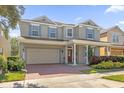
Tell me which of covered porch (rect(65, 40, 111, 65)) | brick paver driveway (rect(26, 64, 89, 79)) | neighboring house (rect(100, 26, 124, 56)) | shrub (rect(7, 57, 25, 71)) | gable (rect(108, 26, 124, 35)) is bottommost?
brick paver driveway (rect(26, 64, 89, 79))

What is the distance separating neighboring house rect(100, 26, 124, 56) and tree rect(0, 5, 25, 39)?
18015 mm

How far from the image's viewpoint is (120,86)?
31.6 ft

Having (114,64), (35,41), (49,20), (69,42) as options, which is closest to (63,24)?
(49,20)

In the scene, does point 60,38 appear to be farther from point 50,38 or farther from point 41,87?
point 41,87

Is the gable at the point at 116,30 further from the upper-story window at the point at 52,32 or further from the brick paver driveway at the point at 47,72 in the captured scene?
the brick paver driveway at the point at 47,72

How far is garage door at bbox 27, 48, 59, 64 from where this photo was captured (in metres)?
21.8

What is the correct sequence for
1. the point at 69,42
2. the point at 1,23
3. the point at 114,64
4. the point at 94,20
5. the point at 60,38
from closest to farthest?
1. the point at 1,23
2. the point at 114,64
3. the point at 69,42
4. the point at 60,38
5. the point at 94,20

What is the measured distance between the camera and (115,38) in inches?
1201

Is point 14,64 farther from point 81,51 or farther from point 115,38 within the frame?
point 115,38

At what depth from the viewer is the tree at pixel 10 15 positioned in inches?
519

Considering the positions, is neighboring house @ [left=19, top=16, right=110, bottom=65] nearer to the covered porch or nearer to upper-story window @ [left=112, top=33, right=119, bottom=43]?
the covered porch

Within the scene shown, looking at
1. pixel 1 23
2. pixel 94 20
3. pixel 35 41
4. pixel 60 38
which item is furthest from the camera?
pixel 94 20

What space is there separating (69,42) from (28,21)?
5.35 metres

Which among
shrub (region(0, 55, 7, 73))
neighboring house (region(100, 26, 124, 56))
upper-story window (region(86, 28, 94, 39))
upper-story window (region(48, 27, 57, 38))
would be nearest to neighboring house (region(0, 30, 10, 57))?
upper-story window (region(48, 27, 57, 38))
